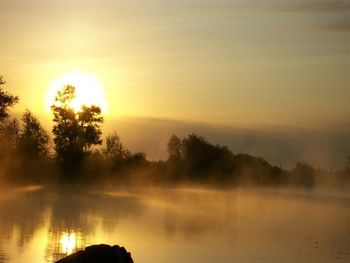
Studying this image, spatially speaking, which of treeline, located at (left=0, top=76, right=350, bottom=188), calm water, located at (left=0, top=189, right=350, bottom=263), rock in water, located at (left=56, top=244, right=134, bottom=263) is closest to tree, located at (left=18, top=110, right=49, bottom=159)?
treeline, located at (left=0, top=76, right=350, bottom=188)

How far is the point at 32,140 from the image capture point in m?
69.8

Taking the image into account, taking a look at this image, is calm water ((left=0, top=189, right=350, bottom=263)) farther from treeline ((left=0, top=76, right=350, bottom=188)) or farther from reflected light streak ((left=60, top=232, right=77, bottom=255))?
treeline ((left=0, top=76, right=350, bottom=188))

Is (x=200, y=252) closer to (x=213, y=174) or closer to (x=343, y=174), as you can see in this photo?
(x=213, y=174)

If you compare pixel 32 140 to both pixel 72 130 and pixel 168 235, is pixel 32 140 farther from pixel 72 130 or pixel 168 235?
pixel 168 235

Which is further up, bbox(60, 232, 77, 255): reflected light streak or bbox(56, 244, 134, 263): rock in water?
bbox(56, 244, 134, 263): rock in water

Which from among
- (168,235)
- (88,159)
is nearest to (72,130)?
(88,159)

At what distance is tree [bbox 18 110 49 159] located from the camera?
67188mm

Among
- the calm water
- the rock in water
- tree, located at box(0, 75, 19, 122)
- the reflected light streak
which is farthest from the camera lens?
tree, located at box(0, 75, 19, 122)

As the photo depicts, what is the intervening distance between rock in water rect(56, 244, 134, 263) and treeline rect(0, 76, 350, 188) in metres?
51.0

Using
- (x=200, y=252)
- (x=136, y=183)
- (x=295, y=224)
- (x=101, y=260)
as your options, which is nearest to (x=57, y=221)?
(x=200, y=252)

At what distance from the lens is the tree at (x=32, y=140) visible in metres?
67.2

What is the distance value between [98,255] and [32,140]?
64014 millimetres

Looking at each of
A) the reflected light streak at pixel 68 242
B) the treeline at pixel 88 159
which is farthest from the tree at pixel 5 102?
the reflected light streak at pixel 68 242

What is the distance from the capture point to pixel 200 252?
816 inches
